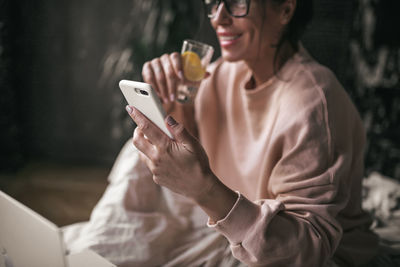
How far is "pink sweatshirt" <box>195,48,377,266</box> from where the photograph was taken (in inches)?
29.7

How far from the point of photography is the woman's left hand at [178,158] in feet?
2.26

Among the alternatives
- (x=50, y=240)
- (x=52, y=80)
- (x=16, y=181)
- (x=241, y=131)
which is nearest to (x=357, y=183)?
(x=241, y=131)

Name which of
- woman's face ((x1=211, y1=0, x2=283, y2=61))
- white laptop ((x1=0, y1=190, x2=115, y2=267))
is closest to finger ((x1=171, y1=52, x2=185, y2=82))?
woman's face ((x1=211, y1=0, x2=283, y2=61))

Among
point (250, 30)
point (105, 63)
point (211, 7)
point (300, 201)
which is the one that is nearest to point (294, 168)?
point (300, 201)

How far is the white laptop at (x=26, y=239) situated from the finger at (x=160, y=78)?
0.54 metres

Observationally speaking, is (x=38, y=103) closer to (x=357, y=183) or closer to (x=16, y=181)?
(x=16, y=181)

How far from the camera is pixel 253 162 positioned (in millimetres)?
1087

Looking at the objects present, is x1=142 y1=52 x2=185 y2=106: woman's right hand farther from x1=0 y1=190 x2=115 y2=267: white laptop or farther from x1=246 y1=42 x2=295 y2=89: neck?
x1=0 y1=190 x2=115 y2=267: white laptop

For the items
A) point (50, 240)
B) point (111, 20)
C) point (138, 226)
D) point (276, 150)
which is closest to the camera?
point (50, 240)

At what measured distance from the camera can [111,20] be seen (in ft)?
10.0

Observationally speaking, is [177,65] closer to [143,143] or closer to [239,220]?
[143,143]

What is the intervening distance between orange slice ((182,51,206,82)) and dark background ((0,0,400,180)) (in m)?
1.22

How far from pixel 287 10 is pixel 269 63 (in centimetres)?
17

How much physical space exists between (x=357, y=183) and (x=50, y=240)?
2.75 ft
